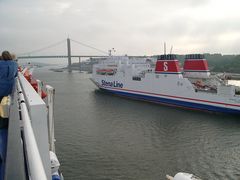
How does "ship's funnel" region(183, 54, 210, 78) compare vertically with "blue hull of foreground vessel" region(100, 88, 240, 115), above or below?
above

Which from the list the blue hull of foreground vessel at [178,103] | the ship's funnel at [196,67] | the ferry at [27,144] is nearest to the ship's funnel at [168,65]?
the blue hull of foreground vessel at [178,103]

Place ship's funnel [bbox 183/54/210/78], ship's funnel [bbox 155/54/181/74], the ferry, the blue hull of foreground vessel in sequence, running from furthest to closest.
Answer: ship's funnel [bbox 183/54/210/78] < ship's funnel [bbox 155/54/181/74] < the blue hull of foreground vessel < the ferry

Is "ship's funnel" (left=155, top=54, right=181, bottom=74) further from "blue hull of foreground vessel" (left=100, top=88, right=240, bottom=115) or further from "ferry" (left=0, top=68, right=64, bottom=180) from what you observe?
"ferry" (left=0, top=68, right=64, bottom=180)

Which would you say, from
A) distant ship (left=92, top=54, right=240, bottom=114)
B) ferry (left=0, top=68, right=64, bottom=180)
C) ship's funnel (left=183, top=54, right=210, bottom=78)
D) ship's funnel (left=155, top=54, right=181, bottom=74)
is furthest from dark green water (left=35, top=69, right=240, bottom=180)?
ferry (left=0, top=68, right=64, bottom=180)

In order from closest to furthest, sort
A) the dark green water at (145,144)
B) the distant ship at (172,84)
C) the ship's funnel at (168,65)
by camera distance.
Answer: the dark green water at (145,144)
the distant ship at (172,84)
the ship's funnel at (168,65)

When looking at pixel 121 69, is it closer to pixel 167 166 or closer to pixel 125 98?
pixel 125 98

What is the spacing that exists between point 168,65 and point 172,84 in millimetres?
1753

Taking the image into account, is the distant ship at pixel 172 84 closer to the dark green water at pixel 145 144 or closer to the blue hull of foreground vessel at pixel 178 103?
the blue hull of foreground vessel at pixel 178 103

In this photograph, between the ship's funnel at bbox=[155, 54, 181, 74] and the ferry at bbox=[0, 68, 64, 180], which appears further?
the ship's funnel at bbox=[155, 54, 181, 74]

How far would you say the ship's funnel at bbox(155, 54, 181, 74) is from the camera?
2058 cm

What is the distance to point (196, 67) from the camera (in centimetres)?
2269

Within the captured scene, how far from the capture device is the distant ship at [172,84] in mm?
17547

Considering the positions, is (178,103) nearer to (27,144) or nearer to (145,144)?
(145,144)

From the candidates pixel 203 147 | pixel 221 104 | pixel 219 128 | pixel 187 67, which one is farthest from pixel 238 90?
pixel 203 147
